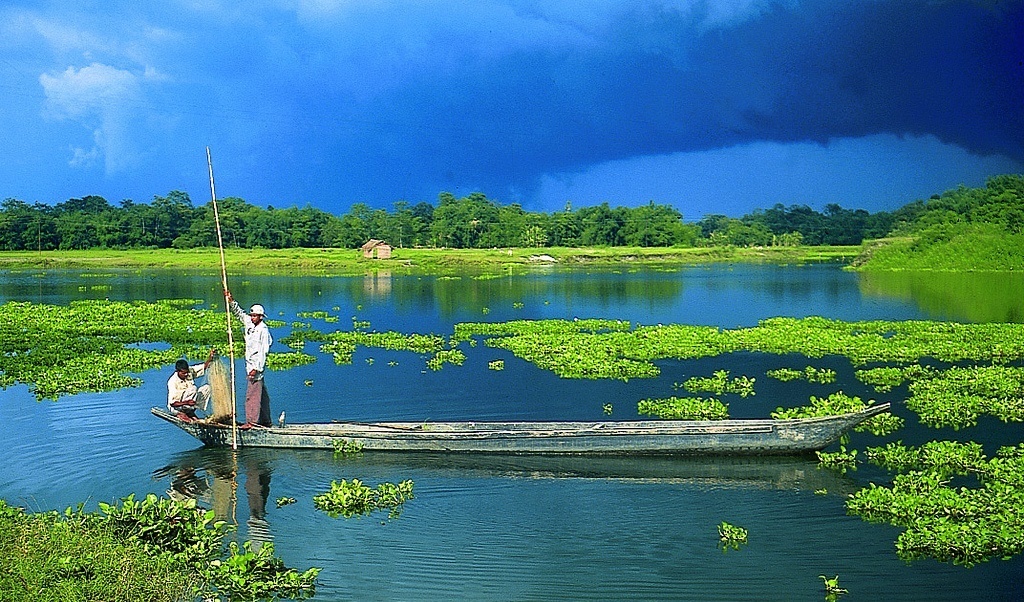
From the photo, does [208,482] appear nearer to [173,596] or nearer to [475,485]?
[475,485]

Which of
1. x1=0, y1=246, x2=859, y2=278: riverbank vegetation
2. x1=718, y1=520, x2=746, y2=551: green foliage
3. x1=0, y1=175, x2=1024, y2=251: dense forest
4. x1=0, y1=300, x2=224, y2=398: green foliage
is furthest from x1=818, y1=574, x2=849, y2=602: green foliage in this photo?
x1=0, y1=175, x2=1024, y2=251: dense forest

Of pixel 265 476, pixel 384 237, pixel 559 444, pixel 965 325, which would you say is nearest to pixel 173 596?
pixel 265 476

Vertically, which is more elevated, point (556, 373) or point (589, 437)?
point (589, 437)

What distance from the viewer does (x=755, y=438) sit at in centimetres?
1493

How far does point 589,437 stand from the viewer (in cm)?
1509

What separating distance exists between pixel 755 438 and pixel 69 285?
57.6 meters

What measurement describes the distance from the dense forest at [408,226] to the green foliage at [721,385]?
265ft

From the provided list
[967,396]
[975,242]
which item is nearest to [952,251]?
[975,242]

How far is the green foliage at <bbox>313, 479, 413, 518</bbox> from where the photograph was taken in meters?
13.1

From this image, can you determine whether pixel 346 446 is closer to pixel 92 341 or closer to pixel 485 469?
pixel 485 469

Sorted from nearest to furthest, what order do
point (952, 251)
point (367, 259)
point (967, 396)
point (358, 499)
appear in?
point (358, 499) → point (967, 396) → point (952, 251) → point (367, 259)

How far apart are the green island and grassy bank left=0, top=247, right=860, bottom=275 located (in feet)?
148

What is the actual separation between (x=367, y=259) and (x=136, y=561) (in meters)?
88.1

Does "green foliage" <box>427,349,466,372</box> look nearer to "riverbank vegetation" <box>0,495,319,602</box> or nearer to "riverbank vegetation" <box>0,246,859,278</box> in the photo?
"riverbank vegetation" <box>0,495,319,602</box>
